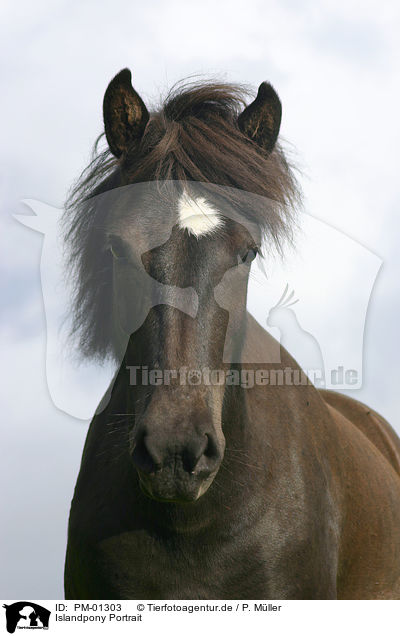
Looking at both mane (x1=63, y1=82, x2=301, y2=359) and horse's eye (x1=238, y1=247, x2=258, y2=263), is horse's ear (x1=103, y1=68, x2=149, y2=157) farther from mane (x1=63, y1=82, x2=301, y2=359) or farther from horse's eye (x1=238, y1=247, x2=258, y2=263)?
horse's eye (x1=238, y1=247, x2=258, y2=263)

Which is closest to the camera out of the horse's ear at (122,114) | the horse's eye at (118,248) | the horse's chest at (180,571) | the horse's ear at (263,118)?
the horse's eye at (118,248)

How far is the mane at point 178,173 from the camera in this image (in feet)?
12.3

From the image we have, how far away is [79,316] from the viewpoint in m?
4.39

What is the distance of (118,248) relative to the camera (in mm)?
3578

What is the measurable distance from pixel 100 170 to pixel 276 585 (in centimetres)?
267

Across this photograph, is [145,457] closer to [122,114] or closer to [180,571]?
[180,571]

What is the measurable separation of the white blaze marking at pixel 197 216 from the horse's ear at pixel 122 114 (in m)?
0.66

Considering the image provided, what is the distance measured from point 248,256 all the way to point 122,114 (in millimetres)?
1139

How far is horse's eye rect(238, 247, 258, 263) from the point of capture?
3.58 metres
